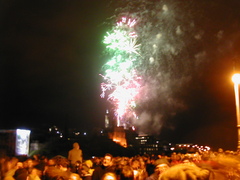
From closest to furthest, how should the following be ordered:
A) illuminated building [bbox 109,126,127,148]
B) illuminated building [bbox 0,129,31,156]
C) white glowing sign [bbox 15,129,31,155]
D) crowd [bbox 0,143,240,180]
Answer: crowd [bbox 0,143,240,180] → illuminated building [bbox 0,129,31,156] → white glowing sign [bbox 15,129,31,155] → illuminated building [bbox 109,126,127,148]

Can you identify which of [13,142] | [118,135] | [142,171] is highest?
[118,135]

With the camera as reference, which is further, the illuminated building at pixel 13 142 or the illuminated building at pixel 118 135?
the illuminated building at pixel 118 135

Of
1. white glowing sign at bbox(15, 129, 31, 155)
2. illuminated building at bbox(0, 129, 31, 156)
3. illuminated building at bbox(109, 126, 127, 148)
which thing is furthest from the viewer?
→ illuminated building at bbox(109, 126, 127, 148)

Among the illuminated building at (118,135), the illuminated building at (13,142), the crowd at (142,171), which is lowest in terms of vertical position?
the crowd at (142,171)

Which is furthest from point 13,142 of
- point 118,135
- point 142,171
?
point 118,135

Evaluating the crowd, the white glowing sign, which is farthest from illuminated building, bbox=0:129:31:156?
the crowd

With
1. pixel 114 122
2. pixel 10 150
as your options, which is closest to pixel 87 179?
pixel 10 150

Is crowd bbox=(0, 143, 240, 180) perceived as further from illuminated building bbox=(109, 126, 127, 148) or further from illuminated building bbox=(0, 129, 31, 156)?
illuminated building bbox=(109, 126, 127, 148)

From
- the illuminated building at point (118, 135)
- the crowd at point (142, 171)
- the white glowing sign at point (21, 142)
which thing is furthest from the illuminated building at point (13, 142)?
the illuminated building at point (118, 135)

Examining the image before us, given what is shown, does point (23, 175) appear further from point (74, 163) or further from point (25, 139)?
point (25, 139)

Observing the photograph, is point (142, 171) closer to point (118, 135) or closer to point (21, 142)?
point (21, 142)

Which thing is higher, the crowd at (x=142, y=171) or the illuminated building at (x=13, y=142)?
the illuminated building at (x=13, y=142)

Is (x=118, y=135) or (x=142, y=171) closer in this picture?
(x=142, y=171)

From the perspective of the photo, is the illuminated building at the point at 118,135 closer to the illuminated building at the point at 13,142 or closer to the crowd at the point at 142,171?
the illuminated building at the point at 13,142
